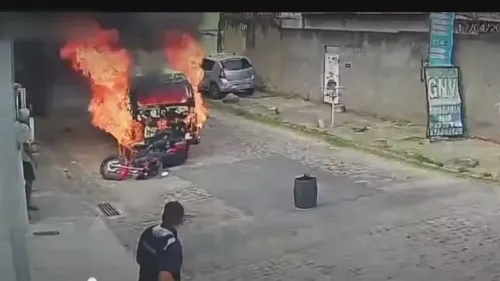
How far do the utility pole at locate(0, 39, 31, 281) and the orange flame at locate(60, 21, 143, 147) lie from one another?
18 centimetres

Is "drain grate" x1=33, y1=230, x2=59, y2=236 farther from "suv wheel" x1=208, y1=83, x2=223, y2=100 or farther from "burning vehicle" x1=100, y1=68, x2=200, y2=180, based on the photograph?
"suv wheel" x1=208, y1=83, x2=223, y2=100

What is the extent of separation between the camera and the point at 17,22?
77.3 inches

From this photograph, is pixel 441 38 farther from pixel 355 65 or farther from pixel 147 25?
pixel 147 25

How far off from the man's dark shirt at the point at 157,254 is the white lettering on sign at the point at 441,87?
0.87 meters

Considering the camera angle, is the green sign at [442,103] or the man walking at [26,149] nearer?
the man walking at [26,149]

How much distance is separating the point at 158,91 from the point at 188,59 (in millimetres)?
125

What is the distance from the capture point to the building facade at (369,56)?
2.10 meters

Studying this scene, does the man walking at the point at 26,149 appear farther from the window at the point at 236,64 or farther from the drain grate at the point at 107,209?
the window at the point at 236,64

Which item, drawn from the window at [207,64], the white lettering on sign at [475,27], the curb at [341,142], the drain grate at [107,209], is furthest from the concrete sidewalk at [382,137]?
the drain grate at [107,209]

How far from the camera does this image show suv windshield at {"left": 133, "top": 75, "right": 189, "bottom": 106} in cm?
204

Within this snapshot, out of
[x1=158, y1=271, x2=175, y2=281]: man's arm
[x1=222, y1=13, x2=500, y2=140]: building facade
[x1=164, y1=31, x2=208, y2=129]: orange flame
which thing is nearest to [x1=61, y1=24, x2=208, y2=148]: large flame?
[x1=164, y1=31, x2=208, y2=129]: orange flame

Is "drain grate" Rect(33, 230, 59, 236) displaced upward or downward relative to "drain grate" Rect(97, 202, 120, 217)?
downward

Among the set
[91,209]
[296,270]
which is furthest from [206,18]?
[296,270]

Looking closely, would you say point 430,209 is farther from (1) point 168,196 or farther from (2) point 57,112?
(2) point 57,112
